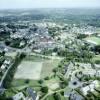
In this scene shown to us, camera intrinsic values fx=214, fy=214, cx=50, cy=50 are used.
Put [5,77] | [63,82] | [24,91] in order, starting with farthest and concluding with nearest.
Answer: [5,77] < [63,82] < [24,91]

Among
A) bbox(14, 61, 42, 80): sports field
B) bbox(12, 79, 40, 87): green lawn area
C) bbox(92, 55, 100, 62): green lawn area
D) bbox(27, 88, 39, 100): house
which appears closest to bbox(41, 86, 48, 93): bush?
bbox(27, 88, 39, 100): house

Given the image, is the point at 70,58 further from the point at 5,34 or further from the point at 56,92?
the point at 5,34

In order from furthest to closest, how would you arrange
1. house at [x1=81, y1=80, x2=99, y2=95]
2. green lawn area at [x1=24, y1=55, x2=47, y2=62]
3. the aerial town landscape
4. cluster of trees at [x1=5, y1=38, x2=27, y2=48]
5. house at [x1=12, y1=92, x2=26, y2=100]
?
1. cluster of trees at [x1=5, y1=38, x2=27, y2=48]
2. green lawn area at [x1=24, y1=55, x2=47, y2=62]
3. house at [x1=81, y1=80, x2=99, y2=95]
4. the aerial town landscape
5. house at [x1=12, y1=92, x2=26, y2=100]

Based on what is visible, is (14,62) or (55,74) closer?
(55,74)

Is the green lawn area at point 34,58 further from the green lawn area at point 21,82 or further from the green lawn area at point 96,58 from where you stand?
the green lawn area at point 21,82

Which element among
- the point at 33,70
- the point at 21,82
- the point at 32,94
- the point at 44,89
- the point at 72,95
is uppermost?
the point at 32,94

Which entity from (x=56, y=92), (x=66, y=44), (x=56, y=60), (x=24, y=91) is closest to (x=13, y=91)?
(x=24, y=91)

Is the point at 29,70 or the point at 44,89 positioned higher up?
the point at 44,89

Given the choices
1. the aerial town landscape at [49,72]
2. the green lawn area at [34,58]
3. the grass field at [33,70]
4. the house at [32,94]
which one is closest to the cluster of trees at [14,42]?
the aerial town landscape at [49,72]

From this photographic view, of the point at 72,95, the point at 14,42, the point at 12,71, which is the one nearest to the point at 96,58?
the point at 12,71

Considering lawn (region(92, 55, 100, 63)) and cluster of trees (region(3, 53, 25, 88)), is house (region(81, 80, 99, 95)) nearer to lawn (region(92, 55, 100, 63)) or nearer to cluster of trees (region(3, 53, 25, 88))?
cluster of trees (region(3, 53, 25, 88))

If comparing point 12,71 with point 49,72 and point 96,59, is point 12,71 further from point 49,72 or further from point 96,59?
point 96,59
